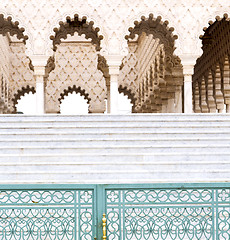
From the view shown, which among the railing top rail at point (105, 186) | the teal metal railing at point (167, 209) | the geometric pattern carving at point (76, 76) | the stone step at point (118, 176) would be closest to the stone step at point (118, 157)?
the stone step at point (118, 176)

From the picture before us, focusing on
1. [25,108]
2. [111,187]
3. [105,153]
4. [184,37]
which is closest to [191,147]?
[105,153]

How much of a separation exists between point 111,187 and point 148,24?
29.6 ft

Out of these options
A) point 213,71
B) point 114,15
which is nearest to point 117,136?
point 114,15

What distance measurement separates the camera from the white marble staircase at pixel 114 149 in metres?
5.53

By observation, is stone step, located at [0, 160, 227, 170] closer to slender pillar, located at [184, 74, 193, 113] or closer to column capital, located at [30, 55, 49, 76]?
slender pillar, located at [184, 74, 193, 113]

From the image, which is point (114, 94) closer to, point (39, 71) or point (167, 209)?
point (39, 71)

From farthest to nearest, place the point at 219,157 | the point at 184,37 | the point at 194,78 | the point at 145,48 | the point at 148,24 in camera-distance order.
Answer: the point at 145,48 < the point at 194,78 < the point at 148,24 < the point at 184,37 < the point at 219,157

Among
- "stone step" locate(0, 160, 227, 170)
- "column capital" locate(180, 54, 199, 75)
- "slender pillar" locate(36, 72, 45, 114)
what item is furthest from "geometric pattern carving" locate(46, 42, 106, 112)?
"stone step" locate(0, 160, 227, 170)

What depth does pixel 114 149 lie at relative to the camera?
598 cm

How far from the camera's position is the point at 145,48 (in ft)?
56.1

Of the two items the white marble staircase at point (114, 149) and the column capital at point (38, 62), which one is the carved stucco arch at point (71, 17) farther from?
the white marble staircase at point (114, 149)

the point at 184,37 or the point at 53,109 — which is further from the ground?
the point at 184,37

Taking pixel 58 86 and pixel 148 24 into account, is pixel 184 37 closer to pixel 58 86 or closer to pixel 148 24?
pixel 148 24

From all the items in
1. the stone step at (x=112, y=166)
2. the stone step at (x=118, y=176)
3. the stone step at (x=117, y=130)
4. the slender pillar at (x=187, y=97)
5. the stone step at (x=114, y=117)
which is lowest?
the stone step at (x=118, y=176)
